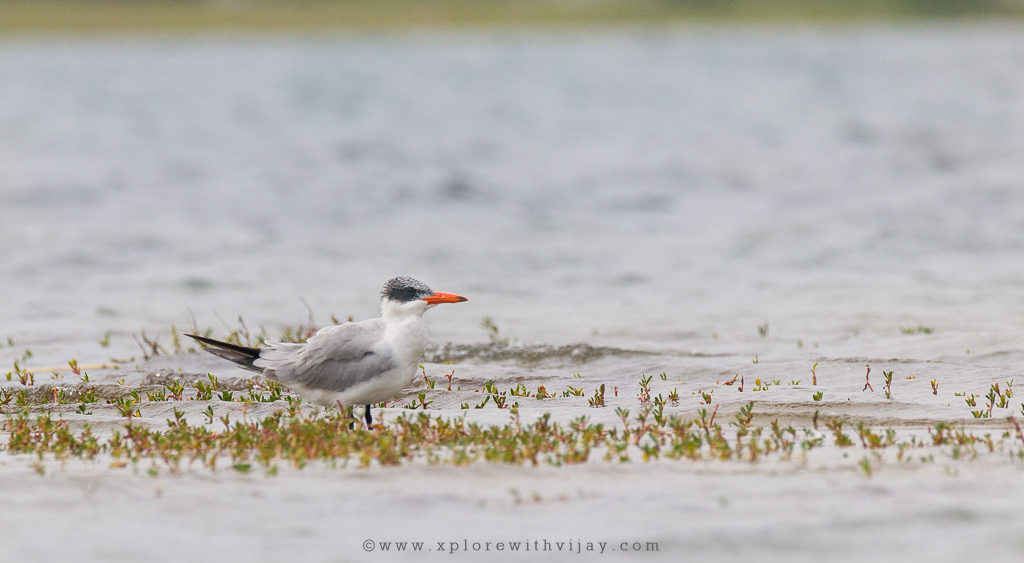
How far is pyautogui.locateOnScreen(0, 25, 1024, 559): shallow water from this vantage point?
1098 centimetres

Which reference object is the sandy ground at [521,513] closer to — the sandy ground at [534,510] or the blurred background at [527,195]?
Answer: the sandy ground at [534,510]

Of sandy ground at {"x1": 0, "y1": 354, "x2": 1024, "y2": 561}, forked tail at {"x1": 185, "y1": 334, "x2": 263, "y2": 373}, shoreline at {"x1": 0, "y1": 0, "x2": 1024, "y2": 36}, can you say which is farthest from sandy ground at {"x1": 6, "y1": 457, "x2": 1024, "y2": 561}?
shoreline at {"x1": 0, "y1": 0, "x2": 1024, "y2": 36}

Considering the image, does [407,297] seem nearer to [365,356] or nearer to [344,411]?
[365,356]

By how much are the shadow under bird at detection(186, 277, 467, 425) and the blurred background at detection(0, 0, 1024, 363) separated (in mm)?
5097

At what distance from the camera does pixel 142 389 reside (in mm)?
11586

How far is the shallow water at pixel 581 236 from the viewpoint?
10984 mm

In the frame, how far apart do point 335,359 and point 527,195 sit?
22645 millimetres

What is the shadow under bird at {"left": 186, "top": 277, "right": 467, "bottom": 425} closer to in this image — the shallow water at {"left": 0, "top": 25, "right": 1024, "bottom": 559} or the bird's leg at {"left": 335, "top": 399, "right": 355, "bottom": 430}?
the bird's leg at {"left": 335, "top": 399, "right": 355, "bottom": 430}

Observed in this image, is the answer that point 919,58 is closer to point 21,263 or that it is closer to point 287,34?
point 287,34

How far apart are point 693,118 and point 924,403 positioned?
136 ft

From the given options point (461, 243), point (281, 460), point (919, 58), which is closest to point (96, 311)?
point (461, 243)

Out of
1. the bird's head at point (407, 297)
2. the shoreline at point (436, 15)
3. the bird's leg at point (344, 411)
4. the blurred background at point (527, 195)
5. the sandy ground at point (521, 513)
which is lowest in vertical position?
the sandy ground at point (521, 513)

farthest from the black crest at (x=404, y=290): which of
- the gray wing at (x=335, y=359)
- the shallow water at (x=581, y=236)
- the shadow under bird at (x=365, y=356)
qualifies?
the shallow water at (x=581, y=236)

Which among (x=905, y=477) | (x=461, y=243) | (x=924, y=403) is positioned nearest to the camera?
(x=905, y=477)
